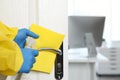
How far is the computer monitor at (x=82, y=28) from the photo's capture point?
2.68 m

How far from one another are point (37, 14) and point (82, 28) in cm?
209

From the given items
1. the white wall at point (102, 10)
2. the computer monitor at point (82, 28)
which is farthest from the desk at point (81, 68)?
the white wall at point (102, 10)

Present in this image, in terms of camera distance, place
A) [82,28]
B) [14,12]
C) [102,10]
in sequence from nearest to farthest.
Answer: [14,12], [82,28], [102,10]

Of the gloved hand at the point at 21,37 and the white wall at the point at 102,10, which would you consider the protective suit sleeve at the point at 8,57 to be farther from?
the white wall at the point at 102,10

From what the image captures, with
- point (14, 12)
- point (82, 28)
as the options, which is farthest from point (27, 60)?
point (82, 28)

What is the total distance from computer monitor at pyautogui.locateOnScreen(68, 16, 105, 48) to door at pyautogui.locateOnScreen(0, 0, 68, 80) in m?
1.93

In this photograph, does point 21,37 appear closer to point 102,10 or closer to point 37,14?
point 37,14

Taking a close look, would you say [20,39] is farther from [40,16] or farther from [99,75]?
[99,75]

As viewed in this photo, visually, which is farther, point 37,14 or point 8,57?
point 37,14

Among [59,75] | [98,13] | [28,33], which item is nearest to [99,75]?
[98,13]

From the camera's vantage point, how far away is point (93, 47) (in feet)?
9.30

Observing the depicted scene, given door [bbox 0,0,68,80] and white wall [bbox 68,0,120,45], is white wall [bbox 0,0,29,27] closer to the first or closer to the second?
door [bbox 0,0,68,80]

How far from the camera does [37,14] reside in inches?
27.3

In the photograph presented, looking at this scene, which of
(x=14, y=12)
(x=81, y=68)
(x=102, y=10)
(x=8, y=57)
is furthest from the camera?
(x=102, y=10)
